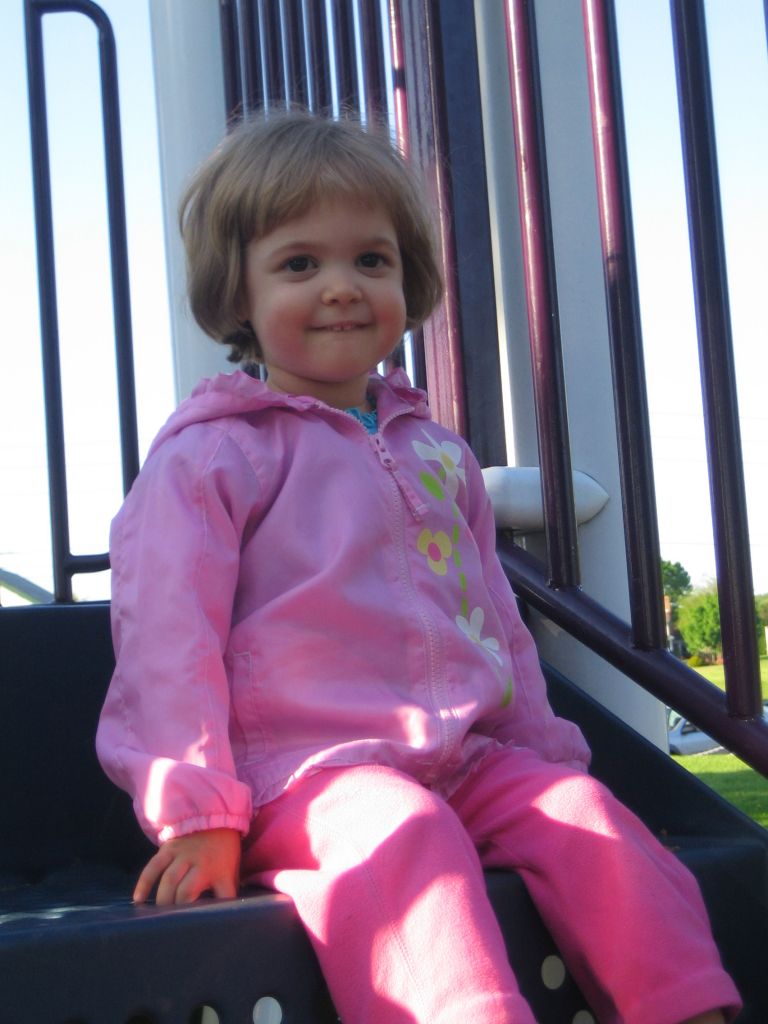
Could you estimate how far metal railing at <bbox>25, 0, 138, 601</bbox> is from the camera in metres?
1.75

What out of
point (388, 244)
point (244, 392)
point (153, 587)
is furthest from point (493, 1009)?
point (388, 244)

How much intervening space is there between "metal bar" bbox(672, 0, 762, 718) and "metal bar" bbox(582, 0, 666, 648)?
0.14 metres

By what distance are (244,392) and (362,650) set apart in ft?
0.98

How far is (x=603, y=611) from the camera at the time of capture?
155cm

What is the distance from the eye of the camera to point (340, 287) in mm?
1371

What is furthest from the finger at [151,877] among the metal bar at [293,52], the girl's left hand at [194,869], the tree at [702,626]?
the tree at [702,626]

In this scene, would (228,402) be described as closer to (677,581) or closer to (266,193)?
(266,193)

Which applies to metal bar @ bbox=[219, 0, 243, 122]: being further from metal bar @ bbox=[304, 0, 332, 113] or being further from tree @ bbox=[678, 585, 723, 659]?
tree @ bbox=[678, 585, 723, 659]

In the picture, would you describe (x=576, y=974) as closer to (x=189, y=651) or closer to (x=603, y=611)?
(x=189, y=651)

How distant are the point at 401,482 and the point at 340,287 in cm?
21

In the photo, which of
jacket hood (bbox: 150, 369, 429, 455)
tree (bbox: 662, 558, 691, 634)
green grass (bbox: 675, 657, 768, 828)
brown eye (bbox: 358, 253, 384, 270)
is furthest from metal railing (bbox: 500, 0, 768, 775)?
tree (bbox: 662, 558, 691, 634)

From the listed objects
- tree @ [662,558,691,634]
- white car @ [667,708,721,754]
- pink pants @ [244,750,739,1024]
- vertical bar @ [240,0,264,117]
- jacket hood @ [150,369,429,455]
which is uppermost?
vertical bar @ [240,0,264,117]

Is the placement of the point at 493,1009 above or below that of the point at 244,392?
below

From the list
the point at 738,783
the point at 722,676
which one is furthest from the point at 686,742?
the point at 738,783
